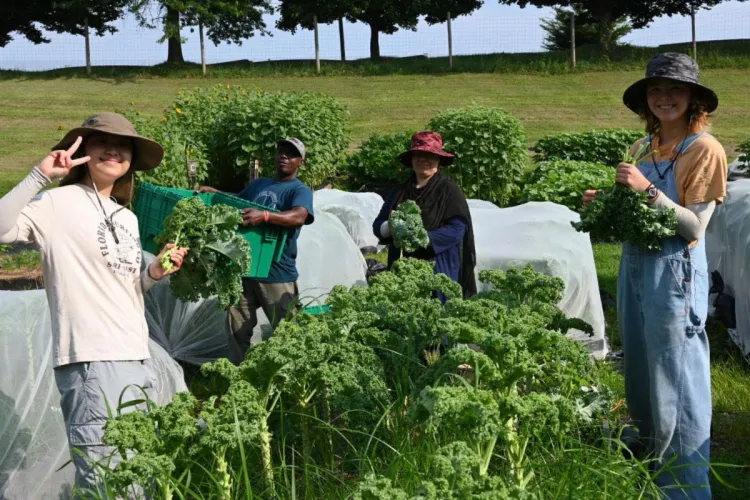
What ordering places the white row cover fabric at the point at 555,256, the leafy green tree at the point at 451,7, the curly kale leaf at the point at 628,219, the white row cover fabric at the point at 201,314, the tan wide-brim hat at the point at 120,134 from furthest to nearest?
the leafy green tree at the point at 451,7
the white row cover fabric at the point at 555,256
the white row cover fabric at the point at 201,314
the curly kale leaf at the point at 628,219
the tan wide-brim hat at the point at 120,134

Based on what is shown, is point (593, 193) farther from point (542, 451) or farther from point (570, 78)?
point (570, 78)

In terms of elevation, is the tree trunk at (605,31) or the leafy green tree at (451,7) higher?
the leafy green tree at (451,7)

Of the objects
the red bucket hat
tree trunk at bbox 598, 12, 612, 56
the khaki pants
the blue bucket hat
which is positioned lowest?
the khaki pants

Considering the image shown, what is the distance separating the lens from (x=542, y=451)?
3461mm

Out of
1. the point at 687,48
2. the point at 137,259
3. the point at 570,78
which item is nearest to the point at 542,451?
the point at 137,259

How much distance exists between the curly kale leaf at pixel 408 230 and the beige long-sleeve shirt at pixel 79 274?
208 cm

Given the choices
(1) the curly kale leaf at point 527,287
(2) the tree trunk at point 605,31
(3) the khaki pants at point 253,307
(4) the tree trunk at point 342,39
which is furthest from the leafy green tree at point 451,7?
(1) the curly kale leaf at point 527,287

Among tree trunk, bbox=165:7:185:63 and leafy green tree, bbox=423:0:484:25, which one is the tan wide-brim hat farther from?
leafy green tree, bbox=423:0:484:25

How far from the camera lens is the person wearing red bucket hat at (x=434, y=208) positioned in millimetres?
5305

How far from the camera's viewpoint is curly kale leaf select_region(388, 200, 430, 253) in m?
4.96

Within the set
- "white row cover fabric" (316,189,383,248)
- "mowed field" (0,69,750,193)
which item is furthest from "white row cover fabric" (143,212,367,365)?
"mowed field" (0,69,750,193)

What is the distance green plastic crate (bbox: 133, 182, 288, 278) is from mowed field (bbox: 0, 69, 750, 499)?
960 centimetres

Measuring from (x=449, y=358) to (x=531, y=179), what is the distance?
28.5 ft

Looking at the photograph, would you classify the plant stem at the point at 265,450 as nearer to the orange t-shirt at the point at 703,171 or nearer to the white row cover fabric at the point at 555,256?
the orange t-shirt at the point at 703,171
